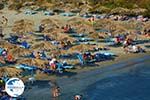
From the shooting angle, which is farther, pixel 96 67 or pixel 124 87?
pixel 96 67

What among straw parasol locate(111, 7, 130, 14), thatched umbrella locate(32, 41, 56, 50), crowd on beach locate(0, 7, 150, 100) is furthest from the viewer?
straw parasol locate(111, 7, 130, 14)

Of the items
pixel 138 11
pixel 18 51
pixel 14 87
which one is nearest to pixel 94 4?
pixel 138 11

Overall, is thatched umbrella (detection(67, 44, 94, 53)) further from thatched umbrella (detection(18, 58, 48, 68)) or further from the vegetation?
the vegetation

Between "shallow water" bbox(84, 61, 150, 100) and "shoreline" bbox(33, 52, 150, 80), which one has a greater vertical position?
"shoreline" bbox(33, 52, 150, 80)

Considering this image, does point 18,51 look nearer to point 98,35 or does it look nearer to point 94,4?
point 98,35

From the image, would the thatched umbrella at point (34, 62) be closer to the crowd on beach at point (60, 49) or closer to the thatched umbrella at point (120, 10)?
the crowd on beach at point (60, 49)

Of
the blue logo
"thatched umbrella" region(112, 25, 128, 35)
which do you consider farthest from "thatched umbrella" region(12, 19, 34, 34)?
the blue logo

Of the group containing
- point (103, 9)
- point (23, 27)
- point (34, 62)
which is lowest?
point (34, 62)
